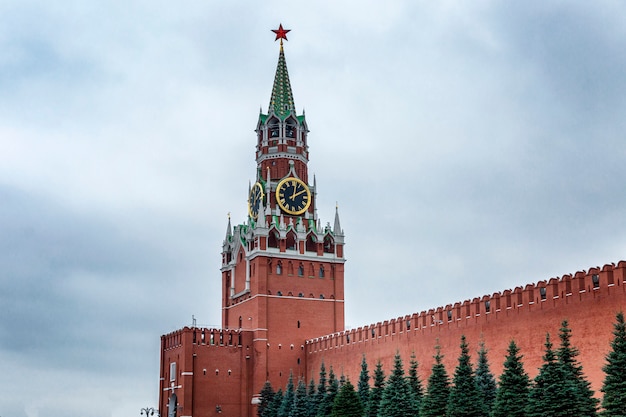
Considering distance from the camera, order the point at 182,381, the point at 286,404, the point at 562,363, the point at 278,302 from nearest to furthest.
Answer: the point at 562,363 < the point at 286,404 < the point at 182,381 < the point at 278,302

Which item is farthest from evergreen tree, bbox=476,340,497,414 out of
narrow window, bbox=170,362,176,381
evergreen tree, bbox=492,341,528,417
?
narrow window, bbox=170,362,176,381

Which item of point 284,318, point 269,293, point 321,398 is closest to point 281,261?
point 269,293

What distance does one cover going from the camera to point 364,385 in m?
51.1

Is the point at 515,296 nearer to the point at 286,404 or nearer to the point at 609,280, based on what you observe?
the point at 609,280

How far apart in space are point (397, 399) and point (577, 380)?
37.6 ft

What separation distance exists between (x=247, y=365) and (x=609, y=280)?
3145 centimetres

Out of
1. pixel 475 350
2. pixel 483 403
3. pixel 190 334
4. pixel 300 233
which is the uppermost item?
pixel 300 233

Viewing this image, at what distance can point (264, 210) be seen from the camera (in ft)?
222

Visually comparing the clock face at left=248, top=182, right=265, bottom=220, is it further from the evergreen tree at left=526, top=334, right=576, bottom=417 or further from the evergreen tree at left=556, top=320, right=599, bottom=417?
the evergreen tree at left=526, top=334, right=576, bottom=417

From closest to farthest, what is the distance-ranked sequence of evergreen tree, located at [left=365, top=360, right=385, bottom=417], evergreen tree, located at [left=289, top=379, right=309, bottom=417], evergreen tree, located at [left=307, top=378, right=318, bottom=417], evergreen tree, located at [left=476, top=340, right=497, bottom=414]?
1. evergreen tree, located at [left=476, top=340, right=497, bottom=414]
2. evergreen tree, located at [left=365, top=360, right=385, bottom=417]
3. evergreen tree, located at [left=307, top=378, right=318, bottom=417]
4. evergreen tree, located at [left=289, top=379, right=309, bottom=417]

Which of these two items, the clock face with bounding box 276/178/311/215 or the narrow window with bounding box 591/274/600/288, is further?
the clock face with bounding box 276/178/311/215

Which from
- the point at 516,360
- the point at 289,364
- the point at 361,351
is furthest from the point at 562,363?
the point at 289,364

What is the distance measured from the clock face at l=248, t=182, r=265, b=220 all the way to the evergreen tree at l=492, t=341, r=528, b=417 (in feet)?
111

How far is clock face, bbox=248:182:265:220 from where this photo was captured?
226 feet
